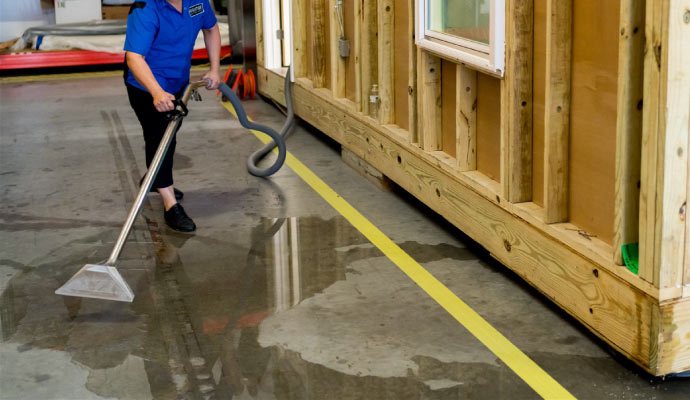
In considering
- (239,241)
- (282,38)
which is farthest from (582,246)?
(282,38)

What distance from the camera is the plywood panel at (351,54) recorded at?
758 centimetres

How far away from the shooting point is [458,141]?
5477 mm

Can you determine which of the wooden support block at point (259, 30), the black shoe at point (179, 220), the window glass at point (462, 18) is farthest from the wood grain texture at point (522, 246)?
the wooden support block at point (259, 30)

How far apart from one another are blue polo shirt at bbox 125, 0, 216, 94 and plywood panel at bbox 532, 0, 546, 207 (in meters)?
2.34

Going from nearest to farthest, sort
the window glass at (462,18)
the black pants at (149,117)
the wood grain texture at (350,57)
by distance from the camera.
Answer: the window glass at (462,18), the black pants at (149,117), the wood grain texture at (350,57)

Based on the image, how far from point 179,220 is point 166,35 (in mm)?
1213

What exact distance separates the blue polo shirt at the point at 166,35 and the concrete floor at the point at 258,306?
3.31 ft

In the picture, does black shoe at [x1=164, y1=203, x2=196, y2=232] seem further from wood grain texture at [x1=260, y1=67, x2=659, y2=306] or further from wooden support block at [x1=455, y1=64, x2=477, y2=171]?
wooden support block at [x1=455, y1=64, x2=477, y2=171]

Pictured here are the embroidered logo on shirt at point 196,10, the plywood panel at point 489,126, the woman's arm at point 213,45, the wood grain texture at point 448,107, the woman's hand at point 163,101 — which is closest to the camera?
the plywood panel at point 489,126

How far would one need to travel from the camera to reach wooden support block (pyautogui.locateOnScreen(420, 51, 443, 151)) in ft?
19.2

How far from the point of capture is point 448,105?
5.89 meters

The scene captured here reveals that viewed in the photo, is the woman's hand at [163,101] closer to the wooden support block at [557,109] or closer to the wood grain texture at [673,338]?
the wooden support block at [557,109]

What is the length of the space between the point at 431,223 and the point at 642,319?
8.13 feet

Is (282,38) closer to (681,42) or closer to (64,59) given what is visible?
(64,59)
